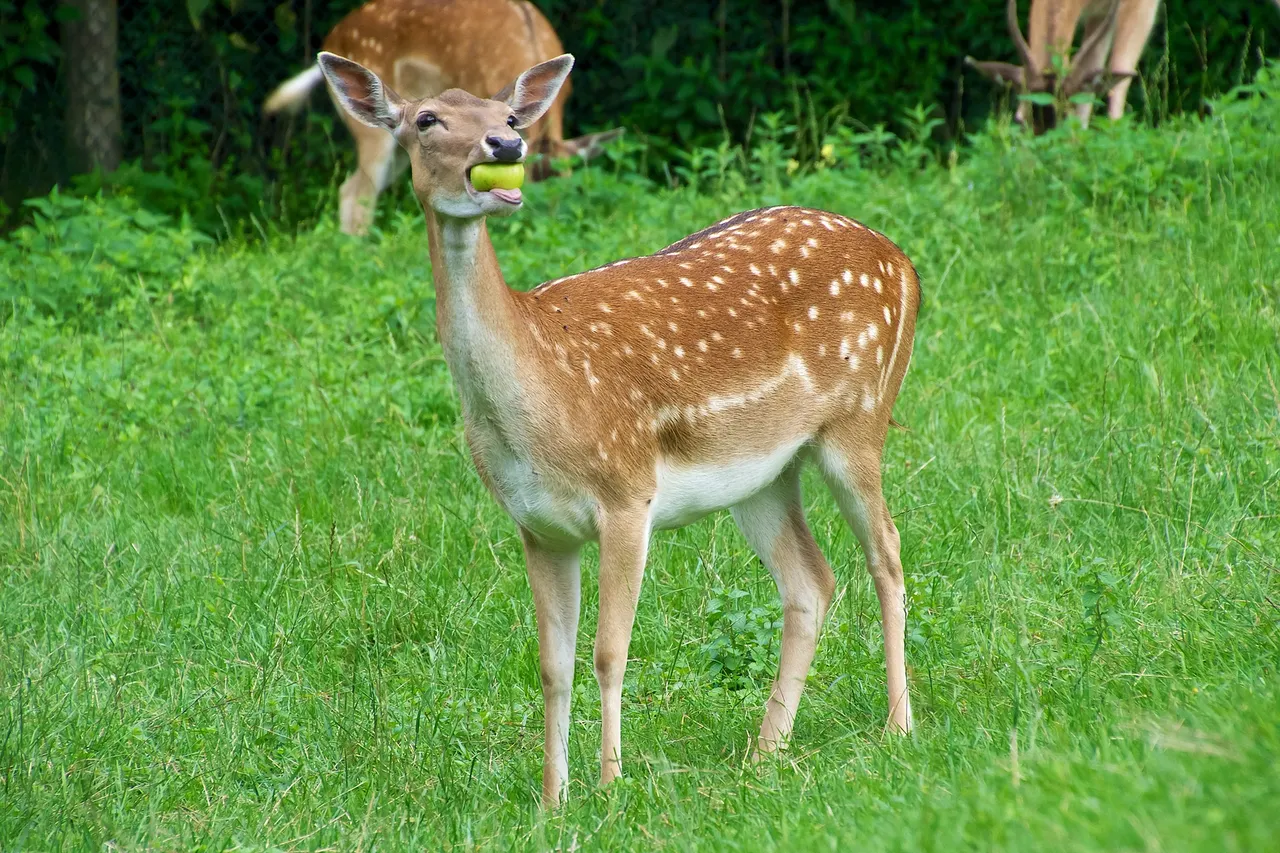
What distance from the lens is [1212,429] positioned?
5.66 metres

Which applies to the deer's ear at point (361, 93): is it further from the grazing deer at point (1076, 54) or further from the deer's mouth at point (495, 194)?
the grazing deer at point (1076, 54)

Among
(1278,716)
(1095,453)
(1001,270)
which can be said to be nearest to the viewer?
(1278,716)

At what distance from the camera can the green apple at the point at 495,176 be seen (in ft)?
13.0

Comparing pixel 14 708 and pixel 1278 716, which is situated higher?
pixel 1278 716

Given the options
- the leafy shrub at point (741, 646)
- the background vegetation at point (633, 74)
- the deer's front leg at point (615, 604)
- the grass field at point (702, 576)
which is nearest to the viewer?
the grass field at point (702, 576)

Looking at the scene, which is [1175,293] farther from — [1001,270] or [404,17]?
[404,17]

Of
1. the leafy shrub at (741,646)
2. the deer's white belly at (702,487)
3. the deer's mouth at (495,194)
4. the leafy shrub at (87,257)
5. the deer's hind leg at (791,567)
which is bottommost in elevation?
the leafy shrub at (87,257)

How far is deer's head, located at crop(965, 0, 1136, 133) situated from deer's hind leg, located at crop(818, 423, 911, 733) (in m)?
5.07

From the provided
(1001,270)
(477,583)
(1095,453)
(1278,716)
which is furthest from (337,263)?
(1278,716)

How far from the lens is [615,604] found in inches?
167

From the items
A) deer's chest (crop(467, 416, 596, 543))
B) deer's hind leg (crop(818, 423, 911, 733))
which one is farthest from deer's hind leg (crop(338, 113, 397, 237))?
deer's chest (crop(467, 416, 596, 543))

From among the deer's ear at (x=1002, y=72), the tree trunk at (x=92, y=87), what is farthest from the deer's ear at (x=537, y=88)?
the tree trunk at (x=92, y=87)

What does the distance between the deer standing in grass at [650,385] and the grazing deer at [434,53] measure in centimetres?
613

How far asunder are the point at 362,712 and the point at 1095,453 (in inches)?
109
